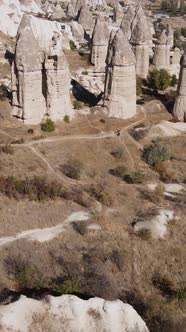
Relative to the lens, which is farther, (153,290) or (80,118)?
(80,118)

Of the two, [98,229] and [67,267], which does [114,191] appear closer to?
[98,229]

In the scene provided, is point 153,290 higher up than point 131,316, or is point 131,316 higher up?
point 131,316

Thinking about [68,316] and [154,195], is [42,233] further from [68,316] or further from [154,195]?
[154,195]

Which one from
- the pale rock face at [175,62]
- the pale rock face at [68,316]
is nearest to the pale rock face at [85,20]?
the pale rock face at [175,62]

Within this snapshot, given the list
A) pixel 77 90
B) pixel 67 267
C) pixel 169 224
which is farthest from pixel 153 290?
pixel 77 90

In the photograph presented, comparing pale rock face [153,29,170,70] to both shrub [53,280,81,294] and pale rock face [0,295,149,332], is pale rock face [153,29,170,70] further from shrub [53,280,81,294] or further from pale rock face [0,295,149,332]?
pale rock face [0,295,149,332]

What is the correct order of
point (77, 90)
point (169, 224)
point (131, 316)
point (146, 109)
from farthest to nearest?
point (77, 90)
point (146, 109)
point (169, 224)
point (131, 316)

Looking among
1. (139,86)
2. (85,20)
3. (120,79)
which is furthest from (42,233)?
(85,20)

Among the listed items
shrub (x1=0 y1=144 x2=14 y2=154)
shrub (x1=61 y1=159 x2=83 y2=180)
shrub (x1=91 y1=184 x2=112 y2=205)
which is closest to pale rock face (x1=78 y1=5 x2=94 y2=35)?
shrub (x1=0 y1=144 x2=14 y2=154)
